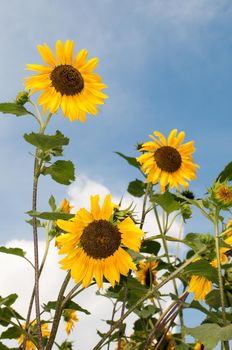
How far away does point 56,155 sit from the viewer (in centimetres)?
329

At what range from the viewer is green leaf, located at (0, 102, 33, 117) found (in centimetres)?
320

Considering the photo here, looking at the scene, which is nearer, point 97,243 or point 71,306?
point 97,243

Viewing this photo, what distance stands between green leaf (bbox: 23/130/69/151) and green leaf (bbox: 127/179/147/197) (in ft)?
3.38

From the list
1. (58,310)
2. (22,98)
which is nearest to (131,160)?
(22,98)

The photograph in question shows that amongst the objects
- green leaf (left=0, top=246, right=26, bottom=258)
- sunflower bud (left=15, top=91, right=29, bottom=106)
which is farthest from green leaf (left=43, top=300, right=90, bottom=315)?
sunflower bud (left=15, top=91, right=29, bottom=106)

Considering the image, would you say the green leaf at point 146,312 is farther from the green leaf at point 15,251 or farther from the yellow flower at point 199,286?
the green leaf at point 15,251

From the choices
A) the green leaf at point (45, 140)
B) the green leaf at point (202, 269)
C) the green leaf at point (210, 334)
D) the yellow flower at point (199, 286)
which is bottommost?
the green leaf at point (210, 334)

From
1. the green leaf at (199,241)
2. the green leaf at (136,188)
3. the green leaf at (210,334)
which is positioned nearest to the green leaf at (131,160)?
the green leaf at (136,188)

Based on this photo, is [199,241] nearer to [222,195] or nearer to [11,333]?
[222,195]

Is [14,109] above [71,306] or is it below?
above

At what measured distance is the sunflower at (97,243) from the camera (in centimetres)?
264

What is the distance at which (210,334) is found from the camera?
2.28m

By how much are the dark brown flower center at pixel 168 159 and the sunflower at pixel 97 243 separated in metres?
1.54

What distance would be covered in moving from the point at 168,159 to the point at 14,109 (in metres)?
1.48
